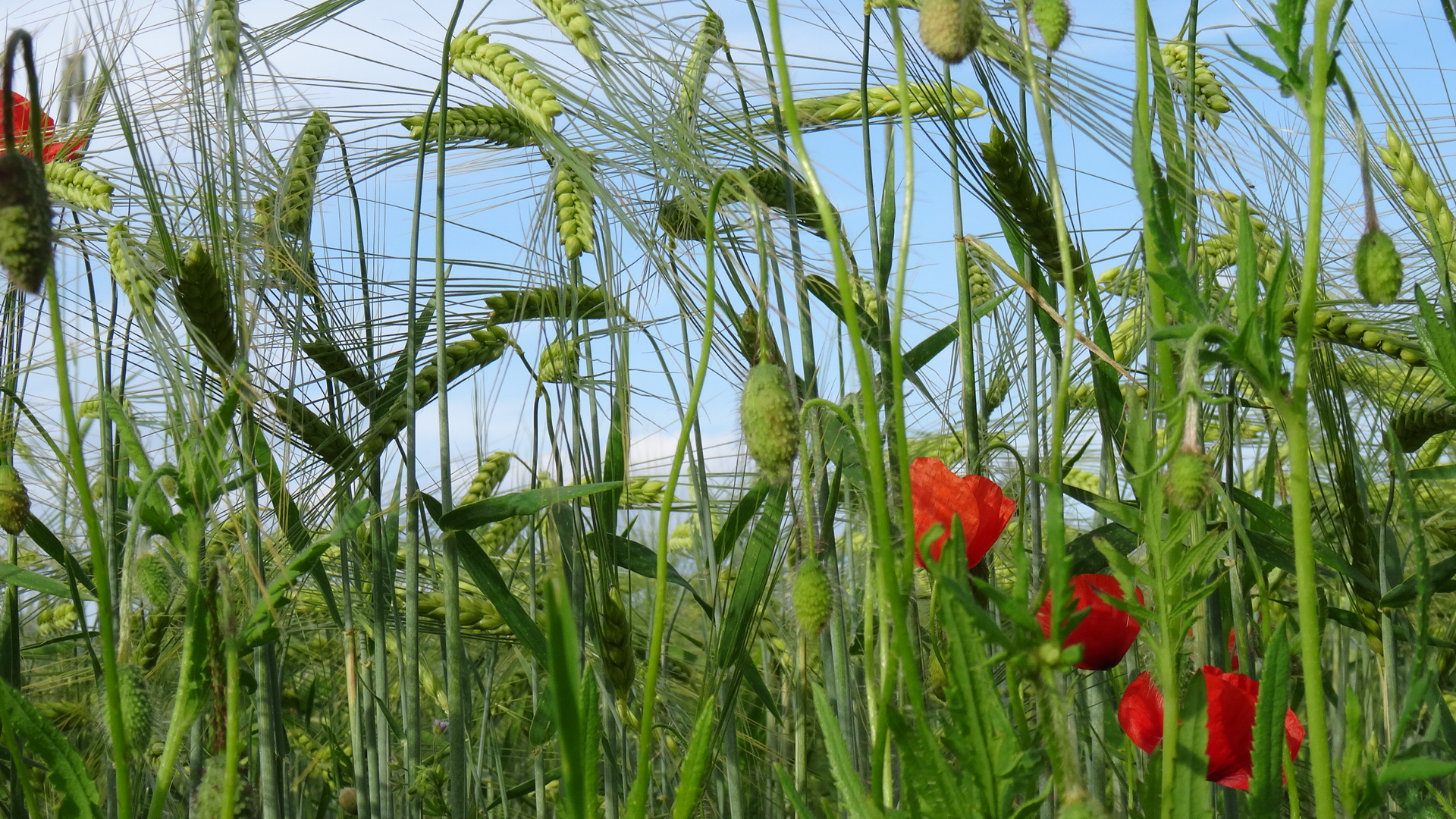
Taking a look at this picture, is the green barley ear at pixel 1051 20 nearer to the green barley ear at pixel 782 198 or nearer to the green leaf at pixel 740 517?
the green leaf at pixel 740 517

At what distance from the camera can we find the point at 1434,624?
1.58m

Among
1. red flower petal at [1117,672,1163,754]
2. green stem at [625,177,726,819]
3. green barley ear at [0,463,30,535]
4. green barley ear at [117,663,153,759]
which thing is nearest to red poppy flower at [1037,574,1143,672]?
red flower petal at [1117,672,1163,754]

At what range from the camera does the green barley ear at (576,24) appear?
0.92 metres

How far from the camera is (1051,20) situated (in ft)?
1.79

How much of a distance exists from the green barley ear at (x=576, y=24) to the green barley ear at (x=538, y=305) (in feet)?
0.70

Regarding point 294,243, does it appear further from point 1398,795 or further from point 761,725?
point 1398,795

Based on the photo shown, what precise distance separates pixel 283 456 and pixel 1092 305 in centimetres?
62

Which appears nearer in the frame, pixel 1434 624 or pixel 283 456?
pixel 283 456

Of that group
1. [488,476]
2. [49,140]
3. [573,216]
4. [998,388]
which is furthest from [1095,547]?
[49,140]

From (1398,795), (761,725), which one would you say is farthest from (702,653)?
(1398,795)

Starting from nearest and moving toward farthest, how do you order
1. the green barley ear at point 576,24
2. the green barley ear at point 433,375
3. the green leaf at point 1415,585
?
the green leaf at point 1415,585, the green barley ear at point 576,24, the green barley ear at point 433,375

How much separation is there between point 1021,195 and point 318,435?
0.65 m

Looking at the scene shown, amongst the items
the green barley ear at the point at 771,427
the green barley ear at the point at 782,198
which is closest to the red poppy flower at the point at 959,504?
the green barley ear at the point at 771,427

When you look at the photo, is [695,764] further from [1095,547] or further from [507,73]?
[507,73]
